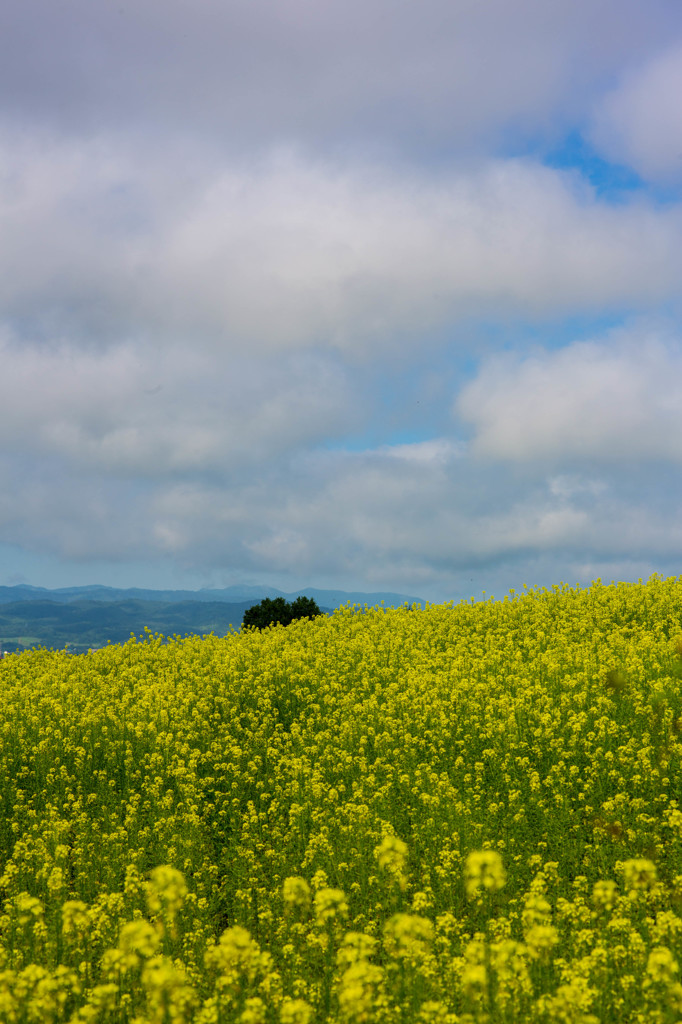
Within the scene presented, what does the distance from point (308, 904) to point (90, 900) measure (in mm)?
3661

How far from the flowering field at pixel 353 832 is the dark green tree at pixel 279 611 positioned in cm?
1605

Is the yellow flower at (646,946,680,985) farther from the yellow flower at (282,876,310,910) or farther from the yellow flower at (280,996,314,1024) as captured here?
the yellow flower at (282,876,310,910)

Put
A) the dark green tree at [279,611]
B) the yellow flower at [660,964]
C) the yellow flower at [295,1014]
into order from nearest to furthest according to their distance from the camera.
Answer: the yellow flower at [295,1014], the yellow flower at [660,964], the dark green tree at [279,611]

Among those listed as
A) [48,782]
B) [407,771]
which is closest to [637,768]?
[407,771]

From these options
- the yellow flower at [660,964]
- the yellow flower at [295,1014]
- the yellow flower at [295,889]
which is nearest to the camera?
the yellow flower at [295,1014]

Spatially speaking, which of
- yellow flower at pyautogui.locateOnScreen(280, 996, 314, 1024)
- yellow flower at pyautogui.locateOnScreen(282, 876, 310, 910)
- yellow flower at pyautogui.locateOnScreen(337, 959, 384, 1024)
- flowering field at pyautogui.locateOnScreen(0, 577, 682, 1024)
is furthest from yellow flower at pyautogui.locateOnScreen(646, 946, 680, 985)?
yellow flower at pyautogui.locateOnScreen(282, 876, 310, 910)

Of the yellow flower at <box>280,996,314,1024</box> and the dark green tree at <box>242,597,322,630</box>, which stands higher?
the dark green tree at <box>242,597,322,630</box>

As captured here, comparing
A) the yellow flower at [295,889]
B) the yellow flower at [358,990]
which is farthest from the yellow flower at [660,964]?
the yellow flower at [295,889]

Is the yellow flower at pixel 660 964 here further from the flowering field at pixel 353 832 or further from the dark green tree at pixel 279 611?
the dark green tree at pixel 279 611

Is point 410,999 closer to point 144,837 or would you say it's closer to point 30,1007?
point 30,1007

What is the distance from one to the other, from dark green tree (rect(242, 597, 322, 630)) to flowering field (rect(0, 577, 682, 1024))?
16.0m

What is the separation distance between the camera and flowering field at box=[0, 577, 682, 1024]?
7578 mm

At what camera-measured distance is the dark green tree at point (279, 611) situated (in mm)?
39469

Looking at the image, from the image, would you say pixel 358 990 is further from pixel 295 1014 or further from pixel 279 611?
pixel 279 611
